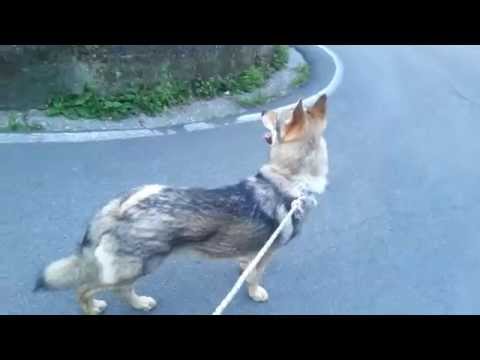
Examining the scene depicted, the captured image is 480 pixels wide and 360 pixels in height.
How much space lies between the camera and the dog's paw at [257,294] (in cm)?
385

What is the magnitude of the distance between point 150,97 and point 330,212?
3.29 meters

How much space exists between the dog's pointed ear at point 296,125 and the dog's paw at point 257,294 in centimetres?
138

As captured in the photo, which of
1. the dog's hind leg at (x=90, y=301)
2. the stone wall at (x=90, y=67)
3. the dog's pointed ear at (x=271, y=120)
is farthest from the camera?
the stone wall at (x=90, y=67)

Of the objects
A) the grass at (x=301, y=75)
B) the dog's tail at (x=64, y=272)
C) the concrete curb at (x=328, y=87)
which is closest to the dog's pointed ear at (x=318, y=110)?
the dog's tail at (x=64, y=272)

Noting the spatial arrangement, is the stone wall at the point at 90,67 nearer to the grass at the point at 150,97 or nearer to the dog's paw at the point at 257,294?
the grass at the point at 150,97

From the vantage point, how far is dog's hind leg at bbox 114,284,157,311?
3.49 m

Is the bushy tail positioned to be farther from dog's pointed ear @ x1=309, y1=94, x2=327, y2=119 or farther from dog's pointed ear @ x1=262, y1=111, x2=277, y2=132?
dog's pointed ear @ x1=309, y1=94, x2=327, y2=119

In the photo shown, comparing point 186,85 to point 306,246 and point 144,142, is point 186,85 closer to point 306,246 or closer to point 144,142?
point 144,142

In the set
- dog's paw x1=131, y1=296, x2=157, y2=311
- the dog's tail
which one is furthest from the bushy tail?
dog's paw x1=131, y1=296, x2=157, y2=311

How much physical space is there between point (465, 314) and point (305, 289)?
1.44 m

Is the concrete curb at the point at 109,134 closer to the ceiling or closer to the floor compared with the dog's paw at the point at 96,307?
closer to the ceiling

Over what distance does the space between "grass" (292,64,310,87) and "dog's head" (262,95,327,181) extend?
476cm

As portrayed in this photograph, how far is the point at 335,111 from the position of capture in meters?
7.34

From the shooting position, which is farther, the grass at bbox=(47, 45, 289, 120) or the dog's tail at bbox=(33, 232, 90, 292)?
the grass at bbox=(47, 45, 289, 120)
